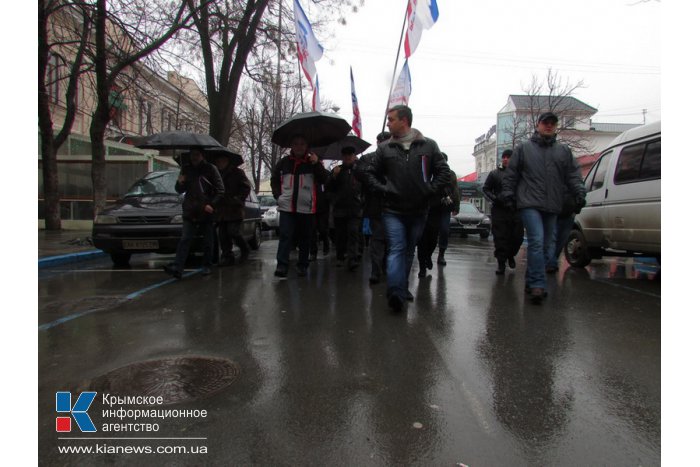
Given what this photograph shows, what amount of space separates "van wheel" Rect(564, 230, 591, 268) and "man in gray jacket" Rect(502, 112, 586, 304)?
10.1 ft

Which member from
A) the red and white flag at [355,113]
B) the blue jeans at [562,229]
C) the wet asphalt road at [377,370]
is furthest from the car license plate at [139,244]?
the red and white flag at [355,113]

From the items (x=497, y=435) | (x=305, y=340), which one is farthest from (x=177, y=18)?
(x=497, y=435)

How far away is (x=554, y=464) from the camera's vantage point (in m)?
2.02

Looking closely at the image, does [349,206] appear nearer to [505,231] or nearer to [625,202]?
[505,231]

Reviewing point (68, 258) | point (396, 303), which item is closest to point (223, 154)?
point (68, 258)

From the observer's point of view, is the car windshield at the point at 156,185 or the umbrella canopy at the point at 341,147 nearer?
the car windshield at the point at 156,185

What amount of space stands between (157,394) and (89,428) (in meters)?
0.41

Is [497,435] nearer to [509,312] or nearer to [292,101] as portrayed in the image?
[509,312]

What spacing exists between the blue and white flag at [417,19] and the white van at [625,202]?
15.7 ft

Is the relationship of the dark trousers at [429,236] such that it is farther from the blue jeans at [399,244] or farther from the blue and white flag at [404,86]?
the blue and white flag at [404,86]

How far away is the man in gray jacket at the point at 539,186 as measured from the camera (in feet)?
16.7

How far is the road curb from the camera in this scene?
27.1ft

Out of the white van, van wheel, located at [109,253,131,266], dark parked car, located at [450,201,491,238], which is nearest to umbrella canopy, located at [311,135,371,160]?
van wheel, located at [109,253,131,266]

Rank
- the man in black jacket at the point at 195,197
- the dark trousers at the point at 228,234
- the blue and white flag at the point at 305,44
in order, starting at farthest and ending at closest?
the blue and white flag at the point at 305,44 < the dark trousers at the point at 228,234 < the man in black jacket at the point at 195,197
